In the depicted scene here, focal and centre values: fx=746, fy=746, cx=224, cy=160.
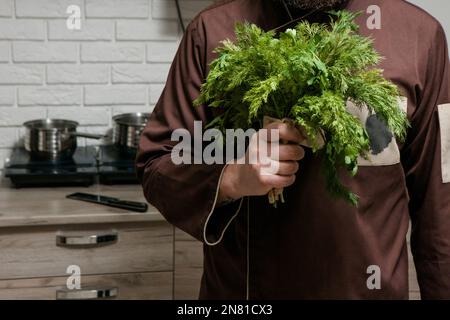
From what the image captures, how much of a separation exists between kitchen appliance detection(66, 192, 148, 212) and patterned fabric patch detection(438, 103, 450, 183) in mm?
1014

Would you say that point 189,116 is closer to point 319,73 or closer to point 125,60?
point 319,73

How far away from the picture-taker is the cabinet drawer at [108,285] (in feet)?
7.34

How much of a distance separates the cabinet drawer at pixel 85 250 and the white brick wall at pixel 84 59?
21.7 inches

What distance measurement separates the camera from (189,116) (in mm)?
1492

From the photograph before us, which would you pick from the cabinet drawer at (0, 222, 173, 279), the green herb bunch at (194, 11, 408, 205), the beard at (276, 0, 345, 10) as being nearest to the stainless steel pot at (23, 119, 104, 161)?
the cabinet drawer at (0, 222, 173, 279)

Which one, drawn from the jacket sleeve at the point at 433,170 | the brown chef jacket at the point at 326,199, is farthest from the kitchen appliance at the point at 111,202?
the jacket sleeve at the point at 433,170

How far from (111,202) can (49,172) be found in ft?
0.89

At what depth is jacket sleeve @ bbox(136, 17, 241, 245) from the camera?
1.40 meters

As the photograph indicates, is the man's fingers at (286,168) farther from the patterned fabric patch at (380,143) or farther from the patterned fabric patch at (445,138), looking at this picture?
the patterned fabric patch at (445,138)

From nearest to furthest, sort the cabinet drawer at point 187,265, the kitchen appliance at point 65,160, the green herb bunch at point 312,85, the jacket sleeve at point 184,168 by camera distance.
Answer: the green herb bunch at point 312,85 → the jacket sleeve at point 184,168 → the cabinet drawer at point 187,265 → the kitchen appliance at point 65,160

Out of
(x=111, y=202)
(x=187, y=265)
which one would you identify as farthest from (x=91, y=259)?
(x=187, y=265)

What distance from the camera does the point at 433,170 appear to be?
60.4 inches
